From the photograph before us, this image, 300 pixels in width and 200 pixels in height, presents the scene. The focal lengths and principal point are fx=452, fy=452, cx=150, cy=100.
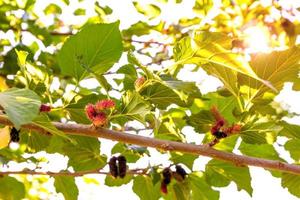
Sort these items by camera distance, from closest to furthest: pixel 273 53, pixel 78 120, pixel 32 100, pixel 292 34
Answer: pixel 32 100, pixel 273 53, pixel 78 120, pixel 292 34

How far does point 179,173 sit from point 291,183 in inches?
9.2

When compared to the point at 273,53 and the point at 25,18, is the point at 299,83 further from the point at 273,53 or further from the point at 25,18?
the point at 25,18

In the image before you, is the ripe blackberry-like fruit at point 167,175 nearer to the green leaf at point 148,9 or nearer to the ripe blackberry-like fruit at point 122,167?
the ripe blackberry-like fruit at point 122,167

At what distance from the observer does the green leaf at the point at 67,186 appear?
3.51 feet

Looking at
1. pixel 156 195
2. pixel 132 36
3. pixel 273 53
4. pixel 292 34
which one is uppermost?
pixel 273 53

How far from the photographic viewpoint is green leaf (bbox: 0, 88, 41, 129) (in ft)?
1.66

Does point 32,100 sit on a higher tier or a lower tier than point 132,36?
higher

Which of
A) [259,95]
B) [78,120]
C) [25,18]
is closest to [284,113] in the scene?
[259,95]

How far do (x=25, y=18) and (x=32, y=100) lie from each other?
116cm

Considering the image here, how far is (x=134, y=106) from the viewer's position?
74cm

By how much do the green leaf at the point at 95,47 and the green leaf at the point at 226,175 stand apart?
0.37 meters

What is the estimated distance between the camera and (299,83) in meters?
0.92

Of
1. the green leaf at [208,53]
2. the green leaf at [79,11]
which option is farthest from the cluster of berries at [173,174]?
the green leaf at [79,11]

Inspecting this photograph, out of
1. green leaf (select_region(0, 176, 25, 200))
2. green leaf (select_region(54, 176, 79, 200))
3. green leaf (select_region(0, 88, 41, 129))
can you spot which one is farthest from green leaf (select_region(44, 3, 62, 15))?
green leaf (select_region(0, 88, 41, 129))
